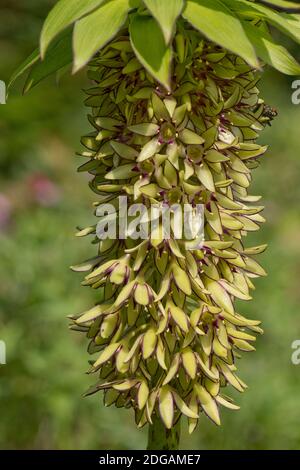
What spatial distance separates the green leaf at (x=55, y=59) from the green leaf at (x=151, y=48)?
171 millimetres

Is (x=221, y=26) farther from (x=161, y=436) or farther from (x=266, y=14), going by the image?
(x=161, y=436)

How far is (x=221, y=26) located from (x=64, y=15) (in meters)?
0.23

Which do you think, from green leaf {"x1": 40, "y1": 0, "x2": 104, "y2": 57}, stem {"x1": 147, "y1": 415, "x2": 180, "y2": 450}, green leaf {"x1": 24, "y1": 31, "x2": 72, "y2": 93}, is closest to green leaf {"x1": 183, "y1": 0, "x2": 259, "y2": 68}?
green leaf {"x1": 40, "y1": 0, "x2": 104, "y2": 57}

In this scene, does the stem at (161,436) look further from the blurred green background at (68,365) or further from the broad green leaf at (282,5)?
the blurred green background at (68,365)

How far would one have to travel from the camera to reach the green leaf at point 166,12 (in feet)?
3.59

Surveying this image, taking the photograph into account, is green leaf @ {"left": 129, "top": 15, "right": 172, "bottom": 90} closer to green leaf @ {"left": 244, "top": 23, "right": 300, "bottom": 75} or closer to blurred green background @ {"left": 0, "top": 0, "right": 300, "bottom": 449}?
green leaf @ {"left": 244, "top": 23, "right": 300, "bottom": 75}

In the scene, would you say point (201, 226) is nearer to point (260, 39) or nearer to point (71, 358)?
point (260, 39)

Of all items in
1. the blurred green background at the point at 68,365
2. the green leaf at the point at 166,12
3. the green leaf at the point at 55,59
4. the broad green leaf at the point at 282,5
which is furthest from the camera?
the blurred green background at the point at 68,365

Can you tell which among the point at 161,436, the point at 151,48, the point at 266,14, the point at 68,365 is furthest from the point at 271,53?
the point at 68,365

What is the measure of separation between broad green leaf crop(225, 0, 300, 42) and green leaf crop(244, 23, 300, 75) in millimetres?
25

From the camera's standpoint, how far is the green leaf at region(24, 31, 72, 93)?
1335 mm

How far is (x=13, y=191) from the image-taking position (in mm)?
5391

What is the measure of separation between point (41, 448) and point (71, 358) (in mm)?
349

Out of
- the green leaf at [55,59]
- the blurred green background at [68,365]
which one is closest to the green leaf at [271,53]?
the green leaf at [55,59]
